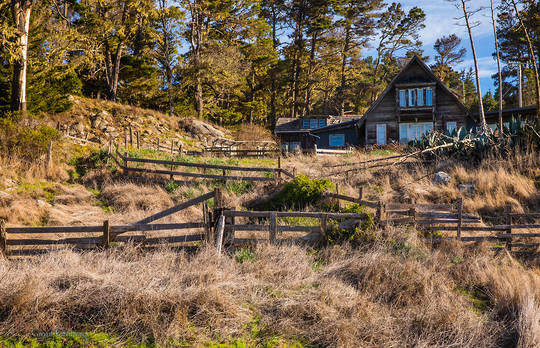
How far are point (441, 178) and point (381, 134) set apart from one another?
1579cm

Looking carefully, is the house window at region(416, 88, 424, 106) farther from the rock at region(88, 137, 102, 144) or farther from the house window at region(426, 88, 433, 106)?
the rock at region(88, 137, 102, 144)

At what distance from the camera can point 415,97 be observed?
1086 inches

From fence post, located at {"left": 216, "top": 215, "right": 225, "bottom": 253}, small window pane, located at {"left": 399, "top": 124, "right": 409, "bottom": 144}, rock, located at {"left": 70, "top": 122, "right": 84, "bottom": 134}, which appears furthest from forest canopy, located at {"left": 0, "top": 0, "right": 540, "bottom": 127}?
fence post, located at {"left": 216, "top": 215, "right": 225, "bottom": 253}

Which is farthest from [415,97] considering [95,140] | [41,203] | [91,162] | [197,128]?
[41,203]

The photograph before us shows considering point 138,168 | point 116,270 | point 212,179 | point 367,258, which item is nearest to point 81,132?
point 138,168

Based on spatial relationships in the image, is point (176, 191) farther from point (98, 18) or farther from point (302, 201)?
point (98, 18)

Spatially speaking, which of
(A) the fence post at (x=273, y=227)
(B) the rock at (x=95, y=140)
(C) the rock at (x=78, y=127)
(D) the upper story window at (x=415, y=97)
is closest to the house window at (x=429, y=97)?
(D) the upper story window at (x=415, y=97)

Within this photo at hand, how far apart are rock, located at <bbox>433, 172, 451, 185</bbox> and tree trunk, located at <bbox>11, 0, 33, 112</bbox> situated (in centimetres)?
1947

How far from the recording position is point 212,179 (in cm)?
1620

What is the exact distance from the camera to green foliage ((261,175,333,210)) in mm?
11555

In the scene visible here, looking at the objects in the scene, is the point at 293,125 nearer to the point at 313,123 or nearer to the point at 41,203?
the point at 313,123

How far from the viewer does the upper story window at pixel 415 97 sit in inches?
1078

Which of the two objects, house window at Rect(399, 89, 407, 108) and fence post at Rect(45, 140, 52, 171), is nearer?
fence post at Rect(45, 140, 52, 171)

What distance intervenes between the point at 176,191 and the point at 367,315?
11.0m
